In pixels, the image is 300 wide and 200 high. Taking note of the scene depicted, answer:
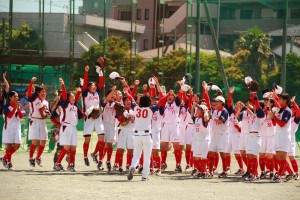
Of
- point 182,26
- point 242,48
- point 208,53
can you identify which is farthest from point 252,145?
point 182,26

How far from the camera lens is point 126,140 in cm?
2377

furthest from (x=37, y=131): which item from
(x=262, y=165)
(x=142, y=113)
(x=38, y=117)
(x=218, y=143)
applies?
(x=262, y=165)

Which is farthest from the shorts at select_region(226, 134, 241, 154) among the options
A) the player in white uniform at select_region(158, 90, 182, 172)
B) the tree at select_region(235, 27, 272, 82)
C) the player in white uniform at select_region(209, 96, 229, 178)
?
the tree at select_region(235, 27, 272, 82)

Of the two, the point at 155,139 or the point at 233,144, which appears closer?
the point at 155,139

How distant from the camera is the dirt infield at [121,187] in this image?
17.9 metres

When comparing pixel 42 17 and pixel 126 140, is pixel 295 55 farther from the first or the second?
pixel 126 140

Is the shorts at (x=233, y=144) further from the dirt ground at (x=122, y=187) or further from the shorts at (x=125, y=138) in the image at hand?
the shorts at (x=125, y=138)

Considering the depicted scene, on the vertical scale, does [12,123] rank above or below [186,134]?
above

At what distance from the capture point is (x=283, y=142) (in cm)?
2209

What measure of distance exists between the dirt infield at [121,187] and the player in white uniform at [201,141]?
36cm

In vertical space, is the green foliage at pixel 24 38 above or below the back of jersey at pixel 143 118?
above

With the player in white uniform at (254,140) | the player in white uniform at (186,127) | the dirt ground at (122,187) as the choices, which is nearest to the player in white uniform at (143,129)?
the dirt ground at (122,187)

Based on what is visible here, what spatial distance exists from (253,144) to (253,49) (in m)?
30.6

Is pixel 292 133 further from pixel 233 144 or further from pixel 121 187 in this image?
pixel 121 187
